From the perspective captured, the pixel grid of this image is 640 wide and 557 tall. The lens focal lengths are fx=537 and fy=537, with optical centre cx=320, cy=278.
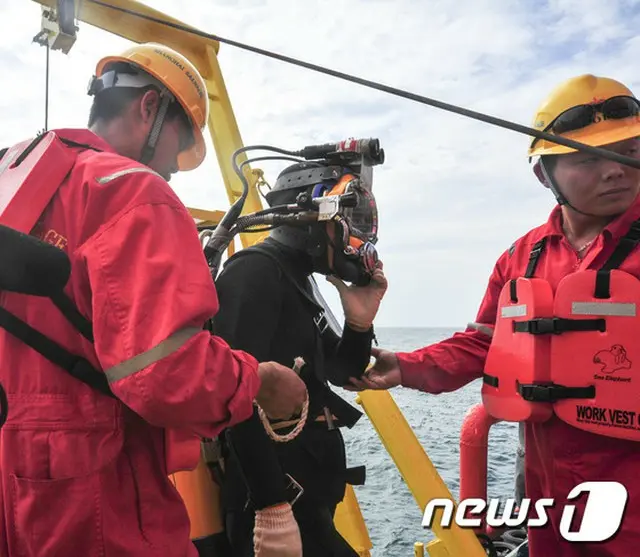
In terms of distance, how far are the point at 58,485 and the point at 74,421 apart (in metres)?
0.14

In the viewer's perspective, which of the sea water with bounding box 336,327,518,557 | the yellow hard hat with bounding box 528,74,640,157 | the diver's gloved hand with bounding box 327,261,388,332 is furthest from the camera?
the sea water with bounding box 336,327,518,557

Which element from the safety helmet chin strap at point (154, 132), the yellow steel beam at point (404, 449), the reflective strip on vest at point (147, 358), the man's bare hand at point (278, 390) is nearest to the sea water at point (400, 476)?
the yellow steel beam at point (404, 449)

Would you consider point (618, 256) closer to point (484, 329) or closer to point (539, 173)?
point (539, 173)

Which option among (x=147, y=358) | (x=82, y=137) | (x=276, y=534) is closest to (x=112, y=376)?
(x=147, y=358)

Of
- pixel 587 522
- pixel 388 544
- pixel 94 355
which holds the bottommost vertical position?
pixel 388 544

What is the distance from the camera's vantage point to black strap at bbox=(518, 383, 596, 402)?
2043 mm

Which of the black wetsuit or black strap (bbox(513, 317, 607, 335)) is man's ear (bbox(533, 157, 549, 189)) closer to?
black strap (bbox(513, 317, 607, 335))

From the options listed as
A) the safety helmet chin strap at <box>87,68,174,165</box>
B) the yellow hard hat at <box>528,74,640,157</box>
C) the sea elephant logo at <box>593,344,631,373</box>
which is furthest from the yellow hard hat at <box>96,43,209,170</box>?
the sea elephant logo at <box>593,344,631,373</box>

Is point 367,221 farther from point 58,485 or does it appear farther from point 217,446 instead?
point 58,485

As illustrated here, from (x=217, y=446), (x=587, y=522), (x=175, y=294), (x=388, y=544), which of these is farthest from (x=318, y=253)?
(x=388, y=544)

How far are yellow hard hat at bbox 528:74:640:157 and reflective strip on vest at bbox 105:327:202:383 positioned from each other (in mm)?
1798

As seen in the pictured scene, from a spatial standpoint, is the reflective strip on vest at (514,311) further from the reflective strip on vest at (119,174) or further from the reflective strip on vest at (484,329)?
the reflective strip on vest at (119,174)

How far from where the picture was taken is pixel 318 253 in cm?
213

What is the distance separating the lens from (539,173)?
2.46 meters
